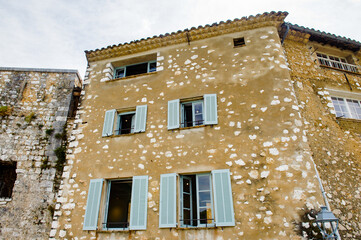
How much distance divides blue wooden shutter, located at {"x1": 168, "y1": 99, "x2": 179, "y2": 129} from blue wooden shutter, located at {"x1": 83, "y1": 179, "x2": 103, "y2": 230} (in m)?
2.56

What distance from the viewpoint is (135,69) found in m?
9.27

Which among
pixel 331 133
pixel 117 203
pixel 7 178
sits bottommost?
pixel 117 203

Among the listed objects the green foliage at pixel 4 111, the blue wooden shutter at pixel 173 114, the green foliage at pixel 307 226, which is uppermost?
the green foliage at pixel 4 111

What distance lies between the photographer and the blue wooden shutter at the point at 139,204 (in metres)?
6.17

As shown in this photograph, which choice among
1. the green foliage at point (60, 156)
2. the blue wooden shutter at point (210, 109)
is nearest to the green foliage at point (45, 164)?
the green foliage at point (60, 156)

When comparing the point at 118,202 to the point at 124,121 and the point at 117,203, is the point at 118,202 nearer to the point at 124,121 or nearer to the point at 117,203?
the point at 117,203

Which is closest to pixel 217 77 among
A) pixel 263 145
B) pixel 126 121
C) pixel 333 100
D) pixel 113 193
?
pixel 263 145

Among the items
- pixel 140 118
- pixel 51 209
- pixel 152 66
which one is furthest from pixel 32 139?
pixel 152 66

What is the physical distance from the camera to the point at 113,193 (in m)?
7.95

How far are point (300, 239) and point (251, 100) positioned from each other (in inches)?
141

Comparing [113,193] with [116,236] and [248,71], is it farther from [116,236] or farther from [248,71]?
[248,71]

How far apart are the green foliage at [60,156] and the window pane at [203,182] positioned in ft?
15.1

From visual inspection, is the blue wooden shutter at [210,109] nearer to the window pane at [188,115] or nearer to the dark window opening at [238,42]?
the window pane at [188,115]

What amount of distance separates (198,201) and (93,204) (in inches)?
114
